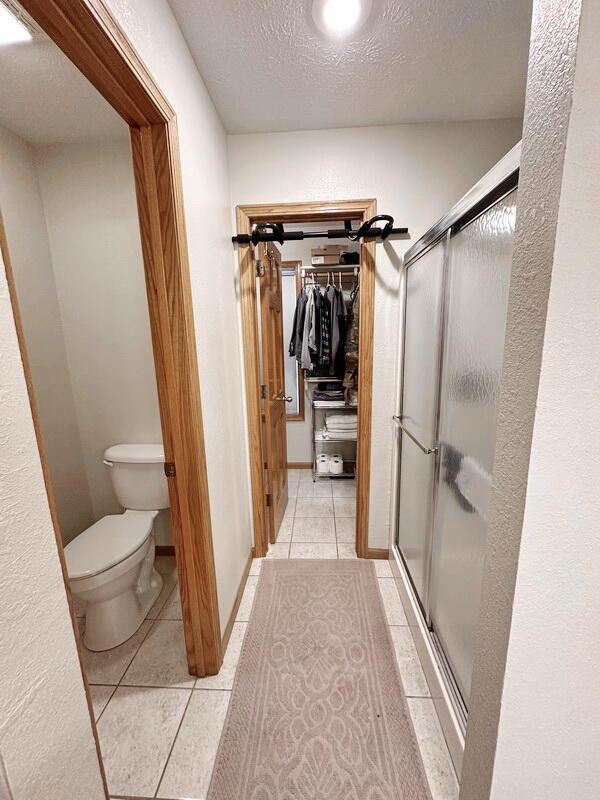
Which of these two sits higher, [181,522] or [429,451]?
[429,451]

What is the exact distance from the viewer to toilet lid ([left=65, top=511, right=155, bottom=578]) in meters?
1.39

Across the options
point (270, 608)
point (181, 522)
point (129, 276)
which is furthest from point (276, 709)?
point (129, 276)

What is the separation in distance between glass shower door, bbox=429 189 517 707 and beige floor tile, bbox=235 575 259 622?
0.92m

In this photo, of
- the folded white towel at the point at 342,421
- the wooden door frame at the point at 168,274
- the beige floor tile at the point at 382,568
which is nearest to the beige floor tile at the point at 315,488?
the folded white towel at the point at 342,421

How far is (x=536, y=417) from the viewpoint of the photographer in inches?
20.4

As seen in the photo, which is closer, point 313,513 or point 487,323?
point 487,323

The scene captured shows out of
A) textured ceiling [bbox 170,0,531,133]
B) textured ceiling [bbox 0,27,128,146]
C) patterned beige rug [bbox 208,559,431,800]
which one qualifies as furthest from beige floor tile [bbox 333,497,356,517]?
textured ceiling [bbox 0,27,128,146]

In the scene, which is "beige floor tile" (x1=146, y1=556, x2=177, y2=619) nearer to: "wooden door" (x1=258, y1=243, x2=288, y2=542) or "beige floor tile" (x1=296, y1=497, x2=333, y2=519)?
"wooden door" (x1=258, y1=243, x2=288, y2=542)

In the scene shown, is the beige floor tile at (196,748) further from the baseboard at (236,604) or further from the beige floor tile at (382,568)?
the beige floor tile at (382,568)

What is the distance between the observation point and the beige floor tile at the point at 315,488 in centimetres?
292

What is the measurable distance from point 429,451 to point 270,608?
1.17 meters

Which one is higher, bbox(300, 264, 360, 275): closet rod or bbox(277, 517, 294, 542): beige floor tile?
bbox(300, 264, 360, 275): closet rod

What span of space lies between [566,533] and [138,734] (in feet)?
5.05

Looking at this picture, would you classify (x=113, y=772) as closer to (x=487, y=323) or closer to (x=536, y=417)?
(x=536, y=417)
